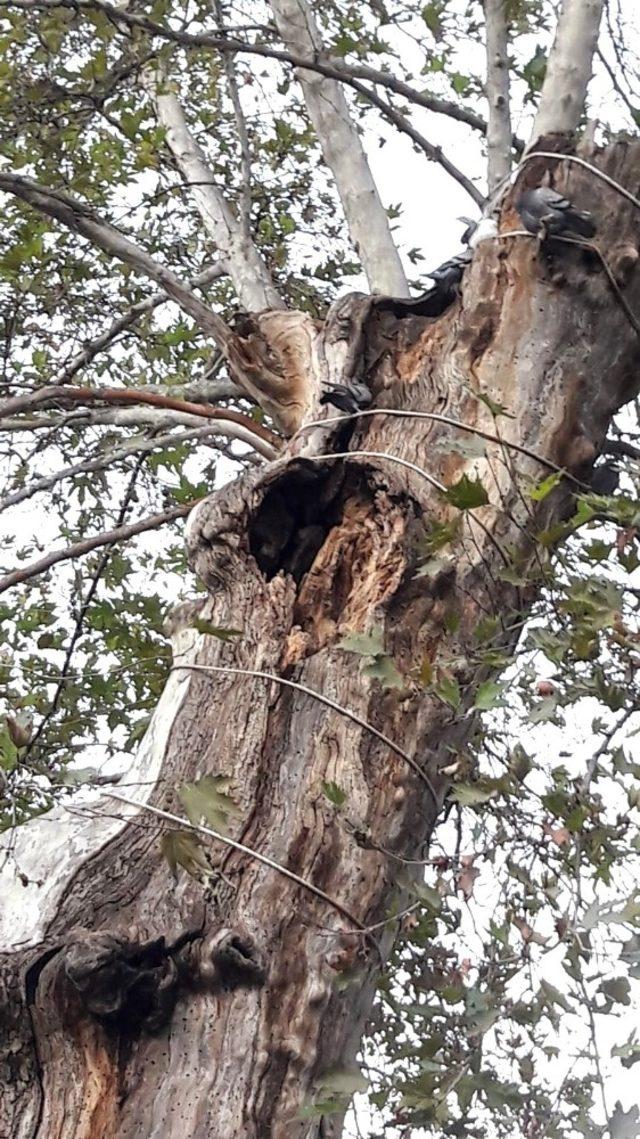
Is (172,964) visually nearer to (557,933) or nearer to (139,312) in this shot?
(557,933)

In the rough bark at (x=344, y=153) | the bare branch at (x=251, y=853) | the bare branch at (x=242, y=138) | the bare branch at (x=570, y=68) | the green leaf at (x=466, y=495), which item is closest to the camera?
the bare branch at (x=251, y=853)

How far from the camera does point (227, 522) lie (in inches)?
105

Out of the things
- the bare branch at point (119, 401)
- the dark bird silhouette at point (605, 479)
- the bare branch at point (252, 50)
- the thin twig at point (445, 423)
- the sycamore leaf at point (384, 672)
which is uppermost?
the bare branch at point (252, 50)

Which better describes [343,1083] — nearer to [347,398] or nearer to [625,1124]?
[625,1124]

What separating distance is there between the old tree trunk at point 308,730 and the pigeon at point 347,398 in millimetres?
57

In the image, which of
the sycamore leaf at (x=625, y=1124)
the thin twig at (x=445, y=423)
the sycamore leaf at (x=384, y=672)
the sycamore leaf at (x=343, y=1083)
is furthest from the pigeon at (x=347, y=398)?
the sycamore leaf at (x=625, y=1124)

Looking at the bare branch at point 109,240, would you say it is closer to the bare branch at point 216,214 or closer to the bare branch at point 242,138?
the bare branch at point 216,214

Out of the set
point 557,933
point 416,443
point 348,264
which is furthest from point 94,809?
point 348,264

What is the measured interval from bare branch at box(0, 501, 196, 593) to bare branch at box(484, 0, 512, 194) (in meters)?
1.44

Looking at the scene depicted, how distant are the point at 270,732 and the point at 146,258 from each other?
6.65 feet

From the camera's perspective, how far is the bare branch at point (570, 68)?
131 inches

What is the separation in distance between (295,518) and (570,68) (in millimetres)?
1620

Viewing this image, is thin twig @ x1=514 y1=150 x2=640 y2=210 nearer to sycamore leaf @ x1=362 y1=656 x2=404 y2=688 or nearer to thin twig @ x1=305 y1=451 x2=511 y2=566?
thin twig @ x1=305 y1=451 x2=511 y2=566

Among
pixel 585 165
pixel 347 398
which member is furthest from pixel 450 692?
pixel 585 165
